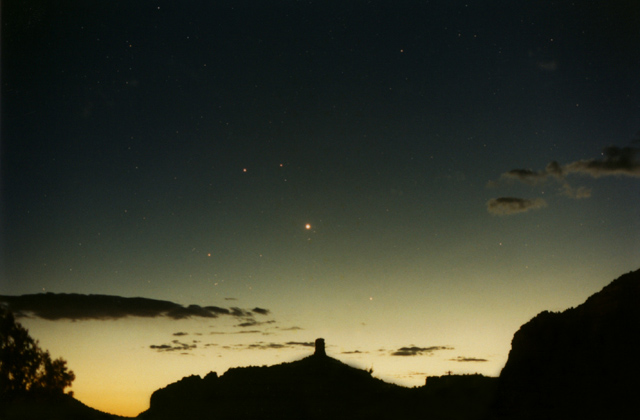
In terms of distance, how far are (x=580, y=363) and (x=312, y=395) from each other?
26.9 m

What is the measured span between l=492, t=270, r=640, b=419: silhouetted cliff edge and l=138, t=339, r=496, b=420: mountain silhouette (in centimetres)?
1190

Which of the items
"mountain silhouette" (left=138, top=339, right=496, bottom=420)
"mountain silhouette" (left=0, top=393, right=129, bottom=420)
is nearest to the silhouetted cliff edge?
"mountain silhouette" (left=138, top=339, right=496, bottom=420)

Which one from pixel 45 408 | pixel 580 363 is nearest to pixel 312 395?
pixel 45 408

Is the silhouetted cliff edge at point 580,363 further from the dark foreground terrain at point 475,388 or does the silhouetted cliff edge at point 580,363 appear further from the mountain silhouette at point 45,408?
the mountain silhouette at point 45,408

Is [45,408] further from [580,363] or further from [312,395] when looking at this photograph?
[580,363]

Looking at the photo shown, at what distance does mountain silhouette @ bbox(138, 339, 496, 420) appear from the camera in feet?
140

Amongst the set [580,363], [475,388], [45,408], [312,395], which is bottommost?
[45,408]

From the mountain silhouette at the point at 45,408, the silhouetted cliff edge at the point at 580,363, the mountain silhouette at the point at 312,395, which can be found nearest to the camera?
the silhouetted cliff edge at the point at 580,363

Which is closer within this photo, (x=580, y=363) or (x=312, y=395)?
(x=580, y=363)

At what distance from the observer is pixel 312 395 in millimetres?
46125

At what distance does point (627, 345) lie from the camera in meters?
22.5

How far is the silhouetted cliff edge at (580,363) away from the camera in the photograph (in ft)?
72.4

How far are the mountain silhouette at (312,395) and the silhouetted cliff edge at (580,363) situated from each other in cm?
1190

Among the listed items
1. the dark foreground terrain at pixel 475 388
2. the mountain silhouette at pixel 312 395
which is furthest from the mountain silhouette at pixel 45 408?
the mountain silhouette at pixel 312 395
